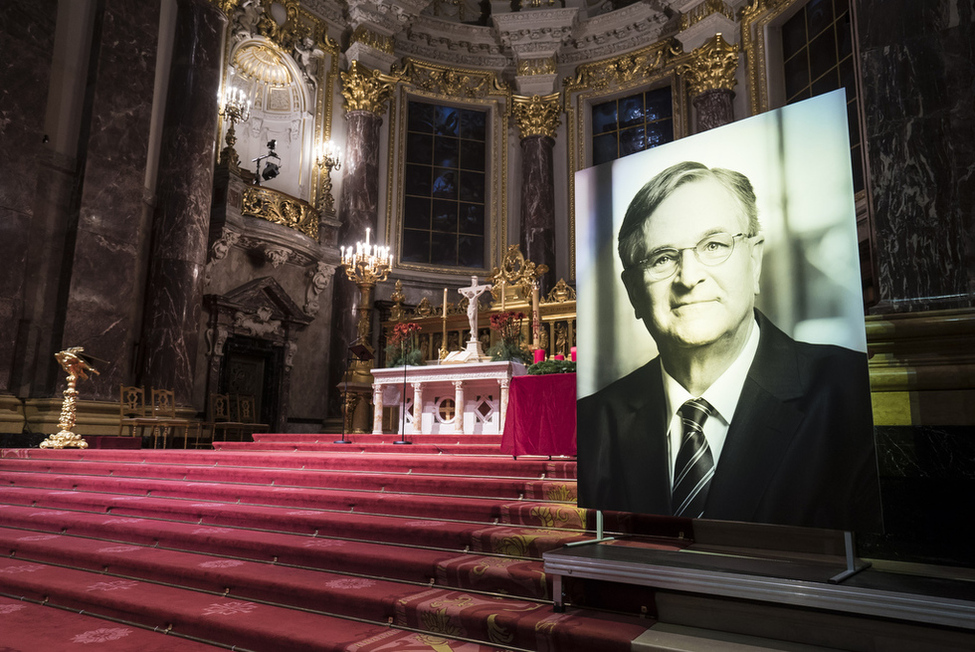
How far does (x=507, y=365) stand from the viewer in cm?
770

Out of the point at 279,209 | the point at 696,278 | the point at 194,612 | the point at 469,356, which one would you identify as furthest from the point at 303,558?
the point at 279,209

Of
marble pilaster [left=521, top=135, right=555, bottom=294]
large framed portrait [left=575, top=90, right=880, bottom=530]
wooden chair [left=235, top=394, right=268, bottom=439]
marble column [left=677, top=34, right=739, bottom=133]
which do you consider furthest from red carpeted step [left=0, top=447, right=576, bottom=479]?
marble column [left=677, top=34, right=739, bottom=133]

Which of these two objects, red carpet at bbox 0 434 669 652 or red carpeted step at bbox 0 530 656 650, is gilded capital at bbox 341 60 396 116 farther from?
red carpeted step at bbox 0 530 656 650

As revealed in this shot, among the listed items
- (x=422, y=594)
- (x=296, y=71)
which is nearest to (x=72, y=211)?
(x=296, y=71)

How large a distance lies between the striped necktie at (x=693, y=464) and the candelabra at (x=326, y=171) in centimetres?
1077

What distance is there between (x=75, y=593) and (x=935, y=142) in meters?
4.91

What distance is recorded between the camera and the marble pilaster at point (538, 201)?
13219 millimetres

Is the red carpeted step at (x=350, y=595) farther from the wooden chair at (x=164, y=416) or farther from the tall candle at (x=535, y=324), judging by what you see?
the tall candle at (x=535, y=324)

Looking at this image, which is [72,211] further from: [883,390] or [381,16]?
[883,390]

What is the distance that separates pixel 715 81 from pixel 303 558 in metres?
11.4

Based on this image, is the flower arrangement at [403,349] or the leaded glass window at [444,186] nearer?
the flower arrangement at [403,349]

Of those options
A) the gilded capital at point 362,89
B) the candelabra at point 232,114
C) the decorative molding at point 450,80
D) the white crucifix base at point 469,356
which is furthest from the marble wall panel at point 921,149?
the decorative molding at point 450,80

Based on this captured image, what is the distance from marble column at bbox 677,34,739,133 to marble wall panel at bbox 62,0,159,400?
9.21 m

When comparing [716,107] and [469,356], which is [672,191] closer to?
[469,356]
